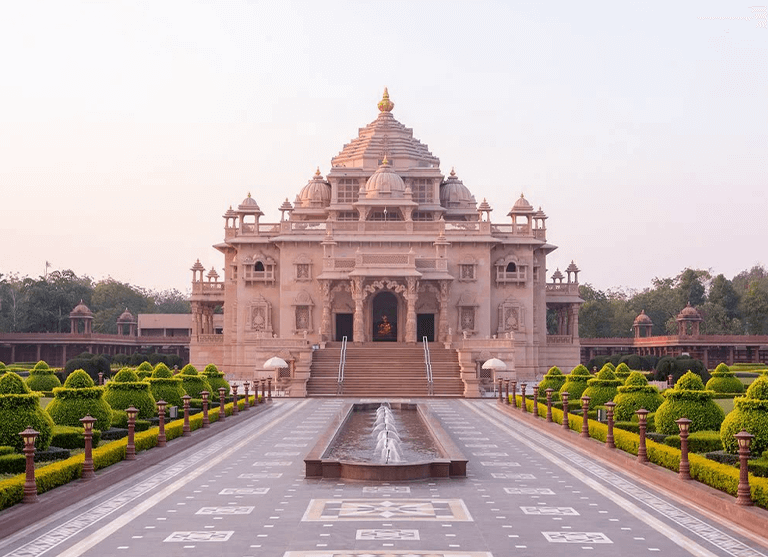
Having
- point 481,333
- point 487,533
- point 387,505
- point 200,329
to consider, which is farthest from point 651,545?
point 200,329

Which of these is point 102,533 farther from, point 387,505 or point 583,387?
point 583,387

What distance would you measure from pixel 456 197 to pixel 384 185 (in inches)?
331

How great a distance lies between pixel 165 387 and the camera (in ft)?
102

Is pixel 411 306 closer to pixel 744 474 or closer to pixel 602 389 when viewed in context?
pixel 602 389

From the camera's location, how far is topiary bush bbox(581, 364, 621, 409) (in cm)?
2964

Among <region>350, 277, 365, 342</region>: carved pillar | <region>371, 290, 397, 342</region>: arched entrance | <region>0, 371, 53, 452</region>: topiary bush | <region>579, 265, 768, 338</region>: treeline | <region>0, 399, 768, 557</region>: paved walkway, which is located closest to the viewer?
<region>0, 399, 768, 557</region>: paved walkway

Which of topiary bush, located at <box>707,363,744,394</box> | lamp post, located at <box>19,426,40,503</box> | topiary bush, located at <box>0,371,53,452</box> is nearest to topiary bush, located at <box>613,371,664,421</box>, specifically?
topiary bush, located at <box>0,371,53,452</box>

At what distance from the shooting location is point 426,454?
2264cm

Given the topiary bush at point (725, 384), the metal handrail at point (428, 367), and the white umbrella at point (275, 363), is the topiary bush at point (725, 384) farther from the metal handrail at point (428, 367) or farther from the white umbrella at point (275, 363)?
the white umbrella at point (275, 363)

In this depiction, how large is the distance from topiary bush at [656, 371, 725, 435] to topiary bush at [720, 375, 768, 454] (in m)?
4.10

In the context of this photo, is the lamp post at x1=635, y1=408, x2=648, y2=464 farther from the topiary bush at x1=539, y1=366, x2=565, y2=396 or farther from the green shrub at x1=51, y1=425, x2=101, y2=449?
the topiary bush at x1=539, y1=366, x2=565, y2=396

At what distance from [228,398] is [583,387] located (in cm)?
1349

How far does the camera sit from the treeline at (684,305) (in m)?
88.2

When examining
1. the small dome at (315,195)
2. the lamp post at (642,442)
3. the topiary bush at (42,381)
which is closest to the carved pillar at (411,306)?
the small dome at (315,195)
